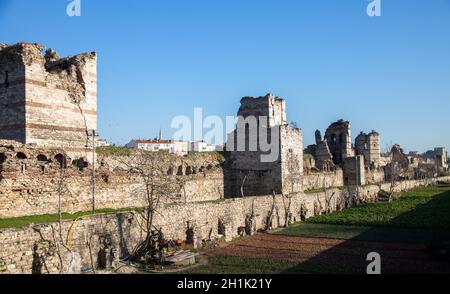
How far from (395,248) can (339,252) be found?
2.47 metres

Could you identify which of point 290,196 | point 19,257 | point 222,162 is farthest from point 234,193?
point 19,257

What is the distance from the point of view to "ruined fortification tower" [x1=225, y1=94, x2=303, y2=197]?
27.7 m

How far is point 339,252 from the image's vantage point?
15.4 metres

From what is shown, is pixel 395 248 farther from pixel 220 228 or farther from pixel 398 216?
pixel 398 216

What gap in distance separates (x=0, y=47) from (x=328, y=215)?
66.0ft

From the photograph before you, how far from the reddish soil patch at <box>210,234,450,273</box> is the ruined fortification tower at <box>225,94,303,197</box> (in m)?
9.10

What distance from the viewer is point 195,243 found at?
16.7 meters

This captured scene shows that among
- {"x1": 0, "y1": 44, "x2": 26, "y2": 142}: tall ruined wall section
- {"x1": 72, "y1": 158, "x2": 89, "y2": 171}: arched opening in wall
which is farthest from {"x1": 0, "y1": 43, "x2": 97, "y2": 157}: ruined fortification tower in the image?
{"x1": 72, "y1": 158, "x2": 89, "y2": 171}: arched opening in wall

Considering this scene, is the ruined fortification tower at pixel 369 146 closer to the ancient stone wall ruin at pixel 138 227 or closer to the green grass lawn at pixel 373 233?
the ancient stone wall ruin at pixel 138 227

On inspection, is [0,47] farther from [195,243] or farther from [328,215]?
[328,215]

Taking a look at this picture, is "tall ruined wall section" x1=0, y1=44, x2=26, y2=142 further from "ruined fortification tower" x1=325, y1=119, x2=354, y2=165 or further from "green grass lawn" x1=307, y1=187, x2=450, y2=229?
"ruined fortification tower" x1=325, y1=119, x2=354, y2=165

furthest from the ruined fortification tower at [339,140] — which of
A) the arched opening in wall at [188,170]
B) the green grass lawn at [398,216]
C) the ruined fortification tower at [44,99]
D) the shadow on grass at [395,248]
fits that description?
the ruined fortification tower at [44,99]

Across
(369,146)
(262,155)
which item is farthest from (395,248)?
(369,146)

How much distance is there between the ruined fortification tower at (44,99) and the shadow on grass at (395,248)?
37.5 feet
